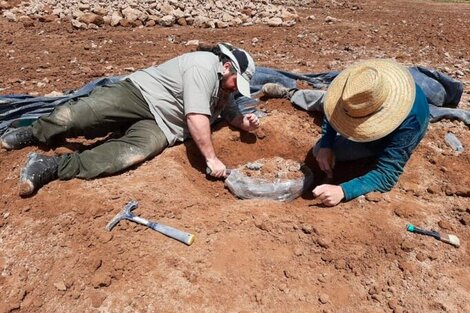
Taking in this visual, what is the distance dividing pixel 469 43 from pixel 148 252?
306 inches

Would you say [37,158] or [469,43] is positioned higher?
[37,158]

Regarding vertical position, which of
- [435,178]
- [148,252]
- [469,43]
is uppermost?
[148,252]

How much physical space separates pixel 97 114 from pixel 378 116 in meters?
2.30

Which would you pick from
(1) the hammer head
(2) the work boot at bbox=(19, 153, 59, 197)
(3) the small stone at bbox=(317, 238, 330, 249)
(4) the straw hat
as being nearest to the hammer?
(1) the hammer head

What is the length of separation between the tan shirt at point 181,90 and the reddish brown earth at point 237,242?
0.86ft

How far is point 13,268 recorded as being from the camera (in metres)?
2.69

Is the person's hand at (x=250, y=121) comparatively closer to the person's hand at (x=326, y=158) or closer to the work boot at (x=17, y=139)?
the person's hand at (x=326, y=158)

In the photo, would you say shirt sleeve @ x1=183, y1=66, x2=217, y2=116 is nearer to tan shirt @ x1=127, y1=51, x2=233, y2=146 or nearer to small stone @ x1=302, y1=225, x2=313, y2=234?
tan shirt @ x1=127, y1=51, x2=233, y2=146

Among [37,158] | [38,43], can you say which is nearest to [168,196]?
[37,158]

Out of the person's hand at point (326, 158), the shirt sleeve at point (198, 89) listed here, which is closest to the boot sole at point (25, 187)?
the shirt sleeve at point (198, 89)

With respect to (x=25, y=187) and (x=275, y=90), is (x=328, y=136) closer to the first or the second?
(x=275, y=90)

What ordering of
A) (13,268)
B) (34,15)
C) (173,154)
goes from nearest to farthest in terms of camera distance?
(13,268) → (173,154) → (34,15)

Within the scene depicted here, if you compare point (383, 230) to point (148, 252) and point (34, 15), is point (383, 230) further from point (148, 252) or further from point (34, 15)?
point (34, 15)

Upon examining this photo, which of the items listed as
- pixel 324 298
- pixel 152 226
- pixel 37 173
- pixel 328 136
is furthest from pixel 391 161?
pixel 37 173
